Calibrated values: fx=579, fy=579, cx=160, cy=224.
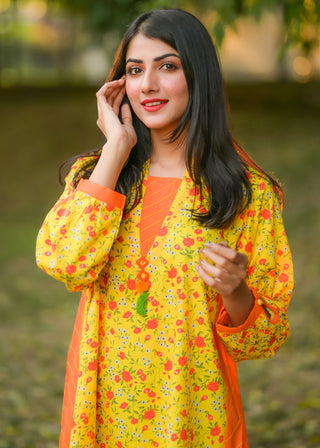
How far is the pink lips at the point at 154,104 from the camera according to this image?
1736 millimetres

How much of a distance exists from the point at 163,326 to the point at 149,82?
28.4 inches

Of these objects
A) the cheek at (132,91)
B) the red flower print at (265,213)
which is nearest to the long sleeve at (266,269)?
the red flower print at (265,213)

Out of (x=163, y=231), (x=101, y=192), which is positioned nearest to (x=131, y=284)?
(x=163, y=231)

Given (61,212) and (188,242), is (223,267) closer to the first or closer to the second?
(188,242)

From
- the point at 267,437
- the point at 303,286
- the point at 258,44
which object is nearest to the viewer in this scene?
the point at 267,437

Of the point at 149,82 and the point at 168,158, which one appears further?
the point at 168,158

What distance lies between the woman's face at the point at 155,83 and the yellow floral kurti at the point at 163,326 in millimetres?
214

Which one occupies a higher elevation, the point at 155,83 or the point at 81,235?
the point at 155,83

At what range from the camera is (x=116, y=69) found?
1.88m

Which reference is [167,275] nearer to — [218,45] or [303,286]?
[218,45]

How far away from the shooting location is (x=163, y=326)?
172cm

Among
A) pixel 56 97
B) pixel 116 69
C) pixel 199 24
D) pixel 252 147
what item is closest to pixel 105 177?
pixel 116 69

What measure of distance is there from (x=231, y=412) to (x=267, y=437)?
2142 mm

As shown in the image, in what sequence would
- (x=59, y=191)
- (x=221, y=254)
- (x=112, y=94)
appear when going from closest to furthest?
1. (x=221, y=254)
2. (x=112, y=94)
3. (x=59, y=191)
